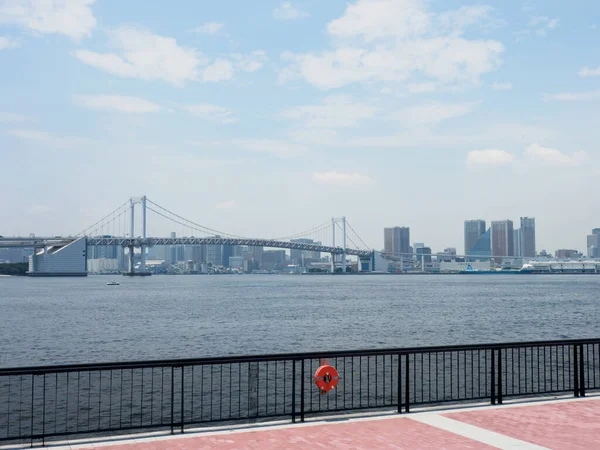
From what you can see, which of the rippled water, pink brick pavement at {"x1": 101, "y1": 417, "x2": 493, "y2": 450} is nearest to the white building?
the rippled water

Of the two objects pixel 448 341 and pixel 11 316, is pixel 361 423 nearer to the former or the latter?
pixel 448 341

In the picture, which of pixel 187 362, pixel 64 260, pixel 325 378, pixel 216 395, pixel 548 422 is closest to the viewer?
pixel 548 422

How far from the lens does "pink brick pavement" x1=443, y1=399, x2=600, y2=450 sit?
8262mm

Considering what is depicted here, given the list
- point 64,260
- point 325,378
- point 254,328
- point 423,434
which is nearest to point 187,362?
point 325,378

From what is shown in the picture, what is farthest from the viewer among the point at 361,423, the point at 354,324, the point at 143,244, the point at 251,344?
the point at 143,244

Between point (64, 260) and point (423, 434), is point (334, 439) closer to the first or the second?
point (423, 434)

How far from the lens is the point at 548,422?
9.25 meters

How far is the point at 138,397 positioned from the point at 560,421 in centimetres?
1280

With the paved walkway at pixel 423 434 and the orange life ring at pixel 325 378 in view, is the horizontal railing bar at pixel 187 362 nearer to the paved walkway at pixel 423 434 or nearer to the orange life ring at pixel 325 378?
the orange life ring at pixel 325 378

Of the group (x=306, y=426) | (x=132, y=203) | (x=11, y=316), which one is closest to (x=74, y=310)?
(x=11, y=316)

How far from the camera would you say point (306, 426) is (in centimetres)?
921

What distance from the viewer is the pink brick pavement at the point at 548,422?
8262mm

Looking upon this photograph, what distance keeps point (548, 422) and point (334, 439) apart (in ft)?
10.0

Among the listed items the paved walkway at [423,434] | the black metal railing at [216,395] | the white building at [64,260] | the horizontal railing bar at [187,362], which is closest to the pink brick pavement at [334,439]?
the paved walkway at [423,434]
